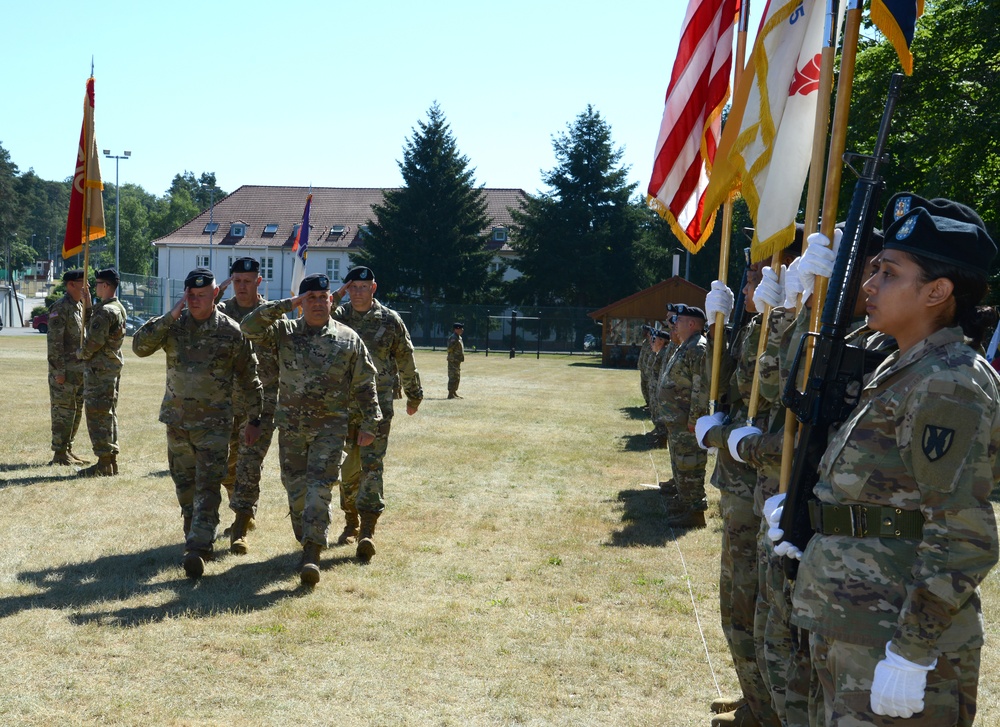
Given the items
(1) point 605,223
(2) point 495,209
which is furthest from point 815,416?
(2) point 495,209

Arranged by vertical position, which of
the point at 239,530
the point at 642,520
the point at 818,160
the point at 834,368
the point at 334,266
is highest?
the point at 334,266

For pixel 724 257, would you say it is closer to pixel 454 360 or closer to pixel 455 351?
pixel 455 351

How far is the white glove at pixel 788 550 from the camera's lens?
3354 mm

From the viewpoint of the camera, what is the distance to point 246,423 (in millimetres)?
8547

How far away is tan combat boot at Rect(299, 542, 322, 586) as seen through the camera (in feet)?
23.8

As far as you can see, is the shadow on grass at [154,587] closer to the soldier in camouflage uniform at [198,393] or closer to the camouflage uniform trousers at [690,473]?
the soldier in camouflage uniform at [198,393]

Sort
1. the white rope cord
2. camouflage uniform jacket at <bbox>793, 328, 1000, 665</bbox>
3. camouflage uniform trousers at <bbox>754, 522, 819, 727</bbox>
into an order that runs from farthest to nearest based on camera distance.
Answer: the white rope cord, camouflage uniform trousers at <bbox>754, 522, 819, 727</bbox>, camouflage uniform jacket at <bbox>793, 328, 1000, 665</bbox>

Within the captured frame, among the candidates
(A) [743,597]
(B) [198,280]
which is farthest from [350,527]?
(A) [743,597]

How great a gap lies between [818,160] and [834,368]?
1178mm

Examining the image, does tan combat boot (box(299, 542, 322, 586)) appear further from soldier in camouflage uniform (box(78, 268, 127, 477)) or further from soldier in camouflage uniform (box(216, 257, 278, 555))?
soldier in camouflage uniform (box(78, 268, 127, 477))

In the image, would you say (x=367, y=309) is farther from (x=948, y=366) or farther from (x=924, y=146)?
(x=924, y=146)

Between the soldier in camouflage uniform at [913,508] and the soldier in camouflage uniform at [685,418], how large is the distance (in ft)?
21.5

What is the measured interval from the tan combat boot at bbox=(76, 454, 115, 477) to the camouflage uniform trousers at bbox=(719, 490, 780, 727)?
9.04 meters

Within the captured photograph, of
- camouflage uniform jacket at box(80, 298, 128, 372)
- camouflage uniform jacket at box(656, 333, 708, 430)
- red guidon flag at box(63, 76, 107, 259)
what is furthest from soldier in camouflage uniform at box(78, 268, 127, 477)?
camouflage uniform jacket at box(656, 333, 708, 430)
